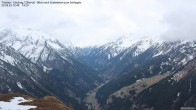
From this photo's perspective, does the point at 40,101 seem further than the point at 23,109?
Yes

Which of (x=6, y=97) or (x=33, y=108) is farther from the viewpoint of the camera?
(x=6, y=97)

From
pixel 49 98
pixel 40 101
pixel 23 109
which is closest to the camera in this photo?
pixel 23 109

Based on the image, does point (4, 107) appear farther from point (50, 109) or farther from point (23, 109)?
point (50, 109)

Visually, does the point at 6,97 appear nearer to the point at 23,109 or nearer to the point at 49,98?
the point at 49,98

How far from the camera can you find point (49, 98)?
11969 centimetres

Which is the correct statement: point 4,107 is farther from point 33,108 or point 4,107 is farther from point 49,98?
point 49,98

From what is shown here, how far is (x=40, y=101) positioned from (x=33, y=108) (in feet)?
41.6

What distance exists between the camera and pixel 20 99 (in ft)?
379

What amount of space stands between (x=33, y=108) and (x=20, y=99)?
19174 millimetres

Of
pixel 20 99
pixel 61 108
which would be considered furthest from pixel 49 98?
pixel 61 108

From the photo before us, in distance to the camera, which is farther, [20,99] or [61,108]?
[20,99]

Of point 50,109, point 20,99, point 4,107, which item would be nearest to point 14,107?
point 4,107

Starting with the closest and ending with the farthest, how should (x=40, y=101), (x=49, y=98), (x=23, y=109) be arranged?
(x=23, y=109)
(x=40, y=101)
(x=49, y=98)

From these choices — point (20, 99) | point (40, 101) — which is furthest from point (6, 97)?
point (40, 101)
